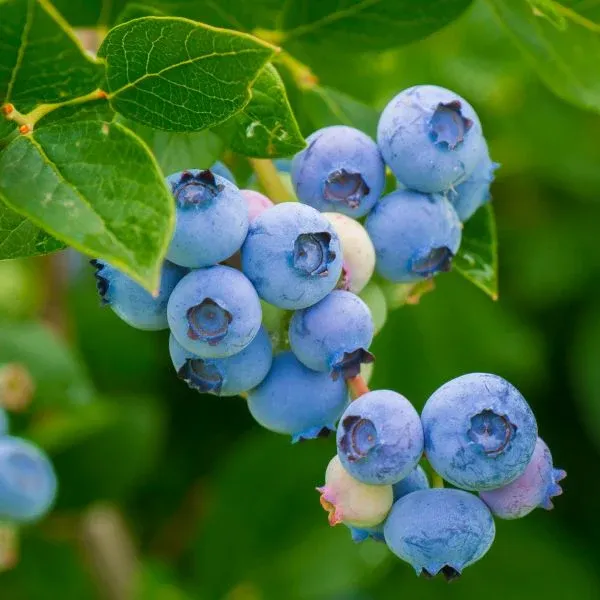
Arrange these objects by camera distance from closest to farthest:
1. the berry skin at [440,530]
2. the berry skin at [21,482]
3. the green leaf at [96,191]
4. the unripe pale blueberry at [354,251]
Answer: the green leaf at [96,191]
the berry skin at [440,530]
the unripe pale blueberry at [354,251]
the berry skin at [21,482]

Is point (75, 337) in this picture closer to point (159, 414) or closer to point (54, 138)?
point (159, 414)

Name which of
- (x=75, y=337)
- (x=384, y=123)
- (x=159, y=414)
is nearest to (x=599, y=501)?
(x=159, y=414)

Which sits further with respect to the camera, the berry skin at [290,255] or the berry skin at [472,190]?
the berry skin at [472,190]

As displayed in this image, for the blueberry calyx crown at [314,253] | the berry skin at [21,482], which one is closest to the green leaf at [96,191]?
the blueberry calyx crown at [314,253]

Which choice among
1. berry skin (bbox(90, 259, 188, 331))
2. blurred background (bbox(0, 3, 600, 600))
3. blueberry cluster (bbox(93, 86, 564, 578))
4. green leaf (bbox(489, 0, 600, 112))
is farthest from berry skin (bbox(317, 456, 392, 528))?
blurred background (bbox(0, 3, 600, 600))

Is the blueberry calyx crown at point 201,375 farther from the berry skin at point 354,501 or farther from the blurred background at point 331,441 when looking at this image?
the blurred background at point 331,441

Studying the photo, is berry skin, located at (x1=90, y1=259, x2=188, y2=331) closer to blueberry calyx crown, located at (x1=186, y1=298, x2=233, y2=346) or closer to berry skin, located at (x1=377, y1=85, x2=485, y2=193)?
blueberry calyx crown, located at (x1=186, y1=298, x2=233, y2=346)

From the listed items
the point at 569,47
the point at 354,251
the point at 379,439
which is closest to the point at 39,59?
the point at 354,251
